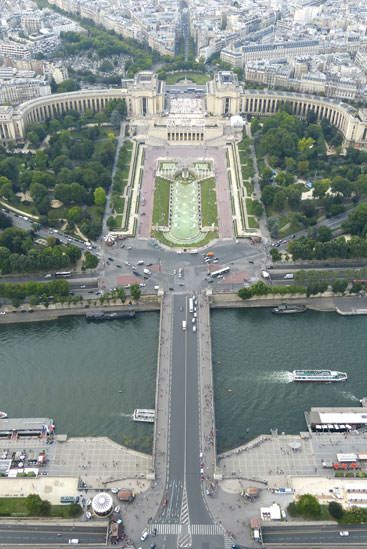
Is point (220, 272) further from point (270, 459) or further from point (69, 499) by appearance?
point (69, 499)

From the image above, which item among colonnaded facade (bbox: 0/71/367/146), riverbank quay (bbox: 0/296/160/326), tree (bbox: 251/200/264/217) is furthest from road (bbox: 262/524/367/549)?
colonnaded facade (bbox: 0/71/367/146)

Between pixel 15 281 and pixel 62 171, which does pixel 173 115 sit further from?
pixel 15 281

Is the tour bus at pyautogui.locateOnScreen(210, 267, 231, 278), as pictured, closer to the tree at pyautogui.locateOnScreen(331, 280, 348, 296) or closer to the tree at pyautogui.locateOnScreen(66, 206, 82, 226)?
the tree at pyautogui.locateOnScreen(331, 280, 348, 296)

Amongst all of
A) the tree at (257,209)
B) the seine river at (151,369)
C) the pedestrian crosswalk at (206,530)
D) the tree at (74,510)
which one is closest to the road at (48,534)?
the tree at (74,510)

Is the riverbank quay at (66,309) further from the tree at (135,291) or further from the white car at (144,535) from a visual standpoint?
the white car at (144,535)

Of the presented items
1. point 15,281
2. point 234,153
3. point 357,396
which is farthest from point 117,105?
point 357,396

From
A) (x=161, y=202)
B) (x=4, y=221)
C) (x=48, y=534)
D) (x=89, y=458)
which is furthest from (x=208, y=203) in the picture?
(x=48, y=534)
